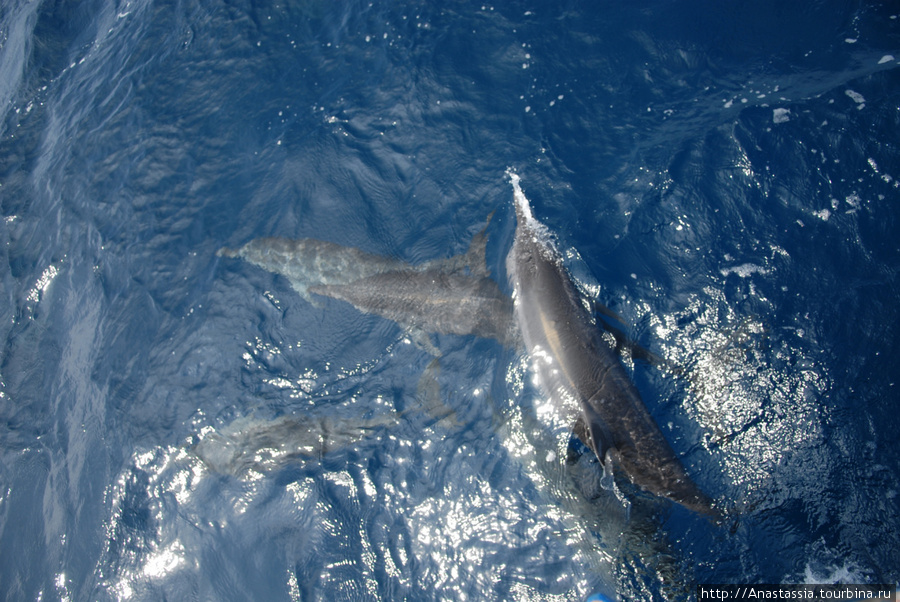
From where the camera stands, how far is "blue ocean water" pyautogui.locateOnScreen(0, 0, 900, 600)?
5797 mm

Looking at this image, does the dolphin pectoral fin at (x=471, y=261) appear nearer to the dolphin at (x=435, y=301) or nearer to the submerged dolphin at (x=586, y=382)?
the dolphin at (x=435, y=301)

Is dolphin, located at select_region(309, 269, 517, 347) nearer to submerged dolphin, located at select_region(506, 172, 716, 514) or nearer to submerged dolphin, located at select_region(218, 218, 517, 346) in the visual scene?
submerged dolphin, located at select_region(218, 218, 517, 346)

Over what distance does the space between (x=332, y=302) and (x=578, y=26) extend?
6987 millimetres

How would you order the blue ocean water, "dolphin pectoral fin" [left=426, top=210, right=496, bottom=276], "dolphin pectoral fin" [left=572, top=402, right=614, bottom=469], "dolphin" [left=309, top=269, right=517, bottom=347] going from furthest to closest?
"dolphin pectoral fin" [left=426, top=210, right=496, bottom=276], "dolphin" [left=309, top=269, right=517, bottom=347], "dolphin pectoral fin" [left=572, top=402, right=614, bottom=469], the blue ocean water

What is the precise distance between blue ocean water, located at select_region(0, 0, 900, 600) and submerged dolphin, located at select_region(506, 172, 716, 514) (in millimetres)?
278

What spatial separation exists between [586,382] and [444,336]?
2389mm

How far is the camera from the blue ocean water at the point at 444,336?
5.80m


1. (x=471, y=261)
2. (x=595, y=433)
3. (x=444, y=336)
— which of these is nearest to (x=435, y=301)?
(x=444, y=336)

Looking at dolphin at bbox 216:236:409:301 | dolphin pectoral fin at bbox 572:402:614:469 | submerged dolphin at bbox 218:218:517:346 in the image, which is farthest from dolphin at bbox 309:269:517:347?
dolphin pectoral fin at bbox 572:402:614:469

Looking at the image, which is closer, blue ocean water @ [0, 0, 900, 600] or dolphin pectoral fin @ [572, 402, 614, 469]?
blue ocean water @ [0, 0, 900, 600]

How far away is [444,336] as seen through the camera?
7.71m

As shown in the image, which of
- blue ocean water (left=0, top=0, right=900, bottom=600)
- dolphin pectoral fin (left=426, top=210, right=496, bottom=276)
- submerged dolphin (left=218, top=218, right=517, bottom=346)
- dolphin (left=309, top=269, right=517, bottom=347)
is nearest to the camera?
blue ocean water (left=0, top=0, right=900, bottom=600)

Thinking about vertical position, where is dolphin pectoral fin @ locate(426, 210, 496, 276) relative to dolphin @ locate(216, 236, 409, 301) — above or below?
below

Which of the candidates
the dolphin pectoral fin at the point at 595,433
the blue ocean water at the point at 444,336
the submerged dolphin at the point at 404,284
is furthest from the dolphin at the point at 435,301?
the dolphin pectoral fin at the point at 595,433
